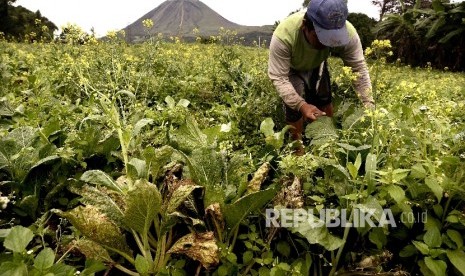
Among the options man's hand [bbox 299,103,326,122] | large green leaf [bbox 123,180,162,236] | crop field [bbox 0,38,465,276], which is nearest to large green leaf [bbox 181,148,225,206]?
crop field [bbox 0,38,465,276]

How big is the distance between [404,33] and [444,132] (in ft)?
43.5

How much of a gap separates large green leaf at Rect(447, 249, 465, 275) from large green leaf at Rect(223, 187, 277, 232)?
0.75 m

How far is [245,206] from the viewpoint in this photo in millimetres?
1837

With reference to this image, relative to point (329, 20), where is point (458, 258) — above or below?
below

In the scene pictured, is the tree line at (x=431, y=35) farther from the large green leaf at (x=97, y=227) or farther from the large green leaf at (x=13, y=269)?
the large green leaf at (x=13, y=269)

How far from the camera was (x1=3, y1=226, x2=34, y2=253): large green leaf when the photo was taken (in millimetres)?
1521

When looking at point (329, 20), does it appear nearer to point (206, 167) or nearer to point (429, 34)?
point (206, 167)

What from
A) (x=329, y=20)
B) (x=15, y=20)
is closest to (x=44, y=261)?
(x=329, y=20)

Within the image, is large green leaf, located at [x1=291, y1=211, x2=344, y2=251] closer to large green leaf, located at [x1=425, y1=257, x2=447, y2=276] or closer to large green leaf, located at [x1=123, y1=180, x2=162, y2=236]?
large green leaf, located at [x1=425, y1=257, x2=447, y2=276]

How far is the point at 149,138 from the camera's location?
2.82m

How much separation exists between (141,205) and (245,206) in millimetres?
443

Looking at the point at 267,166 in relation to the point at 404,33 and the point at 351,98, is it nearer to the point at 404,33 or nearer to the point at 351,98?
the point at 351,98

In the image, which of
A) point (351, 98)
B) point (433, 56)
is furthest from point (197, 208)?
point (433, 56)

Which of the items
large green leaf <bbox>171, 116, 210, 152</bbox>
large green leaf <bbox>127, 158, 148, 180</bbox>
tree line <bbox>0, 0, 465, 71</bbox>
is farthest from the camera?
tree line <bbox>0, 0, 465, 71</bbox>
